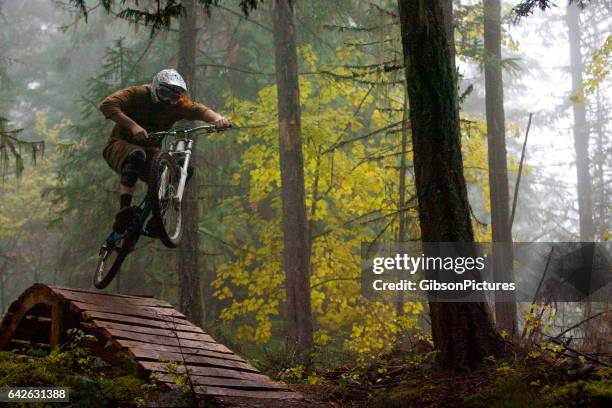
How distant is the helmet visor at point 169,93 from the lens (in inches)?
259

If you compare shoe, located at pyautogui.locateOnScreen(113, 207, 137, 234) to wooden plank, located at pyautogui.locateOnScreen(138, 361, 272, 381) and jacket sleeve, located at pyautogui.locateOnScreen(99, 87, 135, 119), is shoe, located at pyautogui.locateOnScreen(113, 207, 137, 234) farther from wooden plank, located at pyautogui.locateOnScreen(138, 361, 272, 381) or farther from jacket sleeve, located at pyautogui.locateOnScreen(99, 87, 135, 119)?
wooden plank, located at pyautogui.locateOnScreen(138, 361, 272, 381)

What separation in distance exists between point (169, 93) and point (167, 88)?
0.06 meters

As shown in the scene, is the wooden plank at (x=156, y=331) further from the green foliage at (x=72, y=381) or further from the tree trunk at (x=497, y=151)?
the tree trunk at (x=497, y=151)

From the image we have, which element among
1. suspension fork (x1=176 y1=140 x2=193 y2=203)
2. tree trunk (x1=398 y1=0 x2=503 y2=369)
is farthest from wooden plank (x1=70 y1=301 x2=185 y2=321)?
tree trunk (x1=398 y1=0 x2=503 y2=369)

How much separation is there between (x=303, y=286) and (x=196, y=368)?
18.2 feet

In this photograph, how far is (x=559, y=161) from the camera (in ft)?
99.7

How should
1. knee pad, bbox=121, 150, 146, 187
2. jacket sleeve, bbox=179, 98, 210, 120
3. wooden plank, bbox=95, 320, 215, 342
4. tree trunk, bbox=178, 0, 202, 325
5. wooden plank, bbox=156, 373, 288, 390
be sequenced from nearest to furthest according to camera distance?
wooden plank, bbox=156, 373, 288, 390
wooden plank, bbox=95, 320, 215, 342
knee pad, bbox=121, 150, 146, 187
jacket sleeve, bbox=179, 98, 210, 120
tree trunk, bbox=178, 0, 202, 325

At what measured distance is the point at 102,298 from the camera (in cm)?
650

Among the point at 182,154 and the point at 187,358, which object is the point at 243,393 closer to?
the point at 187,358

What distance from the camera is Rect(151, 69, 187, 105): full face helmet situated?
655 cm

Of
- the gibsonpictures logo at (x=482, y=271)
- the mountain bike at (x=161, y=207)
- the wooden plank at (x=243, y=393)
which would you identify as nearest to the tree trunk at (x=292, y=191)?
the gibsonpictures logo at (x=482, y=271)

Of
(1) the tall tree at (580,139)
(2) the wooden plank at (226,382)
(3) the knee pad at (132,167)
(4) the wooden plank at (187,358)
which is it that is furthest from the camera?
(1) the tall tree at (580,139)

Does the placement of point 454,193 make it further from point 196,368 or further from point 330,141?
point 330,141

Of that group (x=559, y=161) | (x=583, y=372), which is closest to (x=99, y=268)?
(x=583, y=372)
